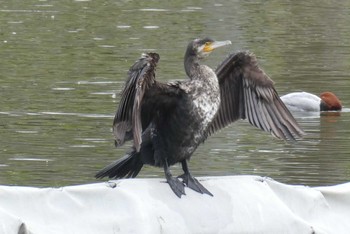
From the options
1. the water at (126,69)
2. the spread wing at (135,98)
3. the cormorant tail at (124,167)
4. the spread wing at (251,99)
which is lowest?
the water at (126,69)

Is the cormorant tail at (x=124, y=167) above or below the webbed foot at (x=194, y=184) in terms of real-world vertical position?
below

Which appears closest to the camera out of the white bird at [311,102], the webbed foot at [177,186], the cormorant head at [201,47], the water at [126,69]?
the webbed foot at [177,186]

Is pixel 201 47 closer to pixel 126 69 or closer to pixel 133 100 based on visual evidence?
pixel 133 100

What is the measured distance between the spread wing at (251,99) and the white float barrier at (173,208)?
1.06 m

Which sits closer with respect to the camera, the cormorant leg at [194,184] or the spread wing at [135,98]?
the cormorant leg at [194,184]

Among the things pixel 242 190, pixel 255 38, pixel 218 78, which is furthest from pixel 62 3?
pixel 242 190

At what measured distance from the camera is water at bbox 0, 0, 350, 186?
1065 cm

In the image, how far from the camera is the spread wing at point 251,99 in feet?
24.2

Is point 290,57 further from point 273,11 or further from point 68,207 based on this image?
point 68,207

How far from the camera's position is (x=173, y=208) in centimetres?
568

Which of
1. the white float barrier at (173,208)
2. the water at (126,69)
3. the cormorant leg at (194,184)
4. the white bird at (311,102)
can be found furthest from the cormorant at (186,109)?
the white bird at (311,102)

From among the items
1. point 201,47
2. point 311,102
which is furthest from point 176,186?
point 311,102

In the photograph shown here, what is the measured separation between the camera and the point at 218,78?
24.6 ft

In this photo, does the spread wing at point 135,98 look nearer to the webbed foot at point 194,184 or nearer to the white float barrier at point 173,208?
the webbed foot at point 194,184
